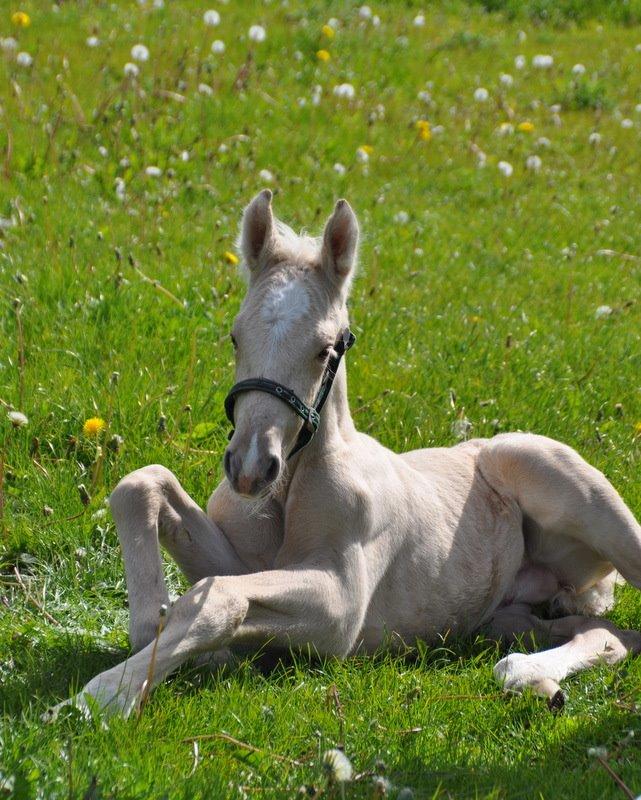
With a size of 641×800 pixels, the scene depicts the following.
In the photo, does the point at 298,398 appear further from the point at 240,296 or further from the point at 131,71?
the point at 131,71

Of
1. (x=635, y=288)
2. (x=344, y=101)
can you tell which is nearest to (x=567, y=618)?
(x=635, y=288)

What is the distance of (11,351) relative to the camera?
7.06 metres

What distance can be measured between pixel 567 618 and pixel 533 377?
2.42 metres

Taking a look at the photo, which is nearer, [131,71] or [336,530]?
[336,530]

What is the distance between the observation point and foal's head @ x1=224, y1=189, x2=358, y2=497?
4.34m

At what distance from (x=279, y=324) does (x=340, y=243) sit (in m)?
0.67

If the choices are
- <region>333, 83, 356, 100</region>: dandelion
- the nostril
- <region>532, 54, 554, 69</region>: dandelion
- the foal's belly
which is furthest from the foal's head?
<region>532, 54, 554, 69</region>: dandelion

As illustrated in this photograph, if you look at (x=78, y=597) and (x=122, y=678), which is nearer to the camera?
(x=122, y=678)

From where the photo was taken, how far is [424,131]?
1309 centimetres

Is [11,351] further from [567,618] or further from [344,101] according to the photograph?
[344,101]

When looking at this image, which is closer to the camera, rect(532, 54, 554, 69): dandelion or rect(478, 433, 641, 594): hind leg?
rect(478, 433, 641, 594): hind leg

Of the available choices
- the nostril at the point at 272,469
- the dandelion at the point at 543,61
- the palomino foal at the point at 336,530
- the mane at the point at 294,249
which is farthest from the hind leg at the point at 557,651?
the dandelion at the point at 543,61

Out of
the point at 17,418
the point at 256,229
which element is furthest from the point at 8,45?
the point at 256,229

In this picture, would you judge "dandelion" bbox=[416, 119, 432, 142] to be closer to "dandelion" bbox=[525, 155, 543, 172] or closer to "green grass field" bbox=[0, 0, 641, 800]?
"green grass field" bbox=[0, 0, 641, 800]
